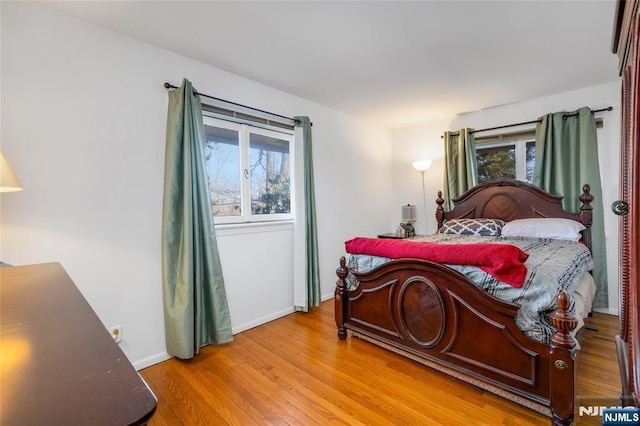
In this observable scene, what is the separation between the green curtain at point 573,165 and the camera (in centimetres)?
290

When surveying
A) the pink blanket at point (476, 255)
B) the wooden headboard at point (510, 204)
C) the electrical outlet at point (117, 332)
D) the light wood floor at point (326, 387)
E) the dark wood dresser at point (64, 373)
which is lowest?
the light wood floor at point (326, 387)

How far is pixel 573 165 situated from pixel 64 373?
3.96 m

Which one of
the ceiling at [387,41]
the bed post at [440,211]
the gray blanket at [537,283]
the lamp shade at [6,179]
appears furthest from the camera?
the bed post at [440,211]

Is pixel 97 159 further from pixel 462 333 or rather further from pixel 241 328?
pixel 462 333

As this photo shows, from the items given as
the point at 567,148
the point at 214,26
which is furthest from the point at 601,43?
the point at 214,26

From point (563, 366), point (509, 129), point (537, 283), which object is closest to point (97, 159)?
point (537, 283)

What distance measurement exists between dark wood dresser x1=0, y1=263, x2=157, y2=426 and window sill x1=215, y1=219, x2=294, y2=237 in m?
1.84

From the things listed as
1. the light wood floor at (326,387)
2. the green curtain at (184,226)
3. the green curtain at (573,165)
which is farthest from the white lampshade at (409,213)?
the green curtain at (184,226)

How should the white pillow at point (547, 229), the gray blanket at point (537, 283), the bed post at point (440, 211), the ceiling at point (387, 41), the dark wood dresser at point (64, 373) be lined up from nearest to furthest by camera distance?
the dark wood dresser at point (64, 373) → the gray blanket at point (537, 283) → the ceiling at point (387, 41) → the white pillow at point (547, 229) → the bed post at point (440, 211)

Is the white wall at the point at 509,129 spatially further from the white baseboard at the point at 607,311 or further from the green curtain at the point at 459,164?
the green curtain at the point at 459,164

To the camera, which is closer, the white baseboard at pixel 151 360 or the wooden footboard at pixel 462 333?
the wooden footboard at pixel 462 333

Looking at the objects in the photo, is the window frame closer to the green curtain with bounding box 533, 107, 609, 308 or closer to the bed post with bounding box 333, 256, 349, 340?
the bed post with bounding box 333, 256, 349, 340

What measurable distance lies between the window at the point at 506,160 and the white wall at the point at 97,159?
2963 millimetres

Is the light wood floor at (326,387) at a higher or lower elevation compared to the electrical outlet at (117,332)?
lower
